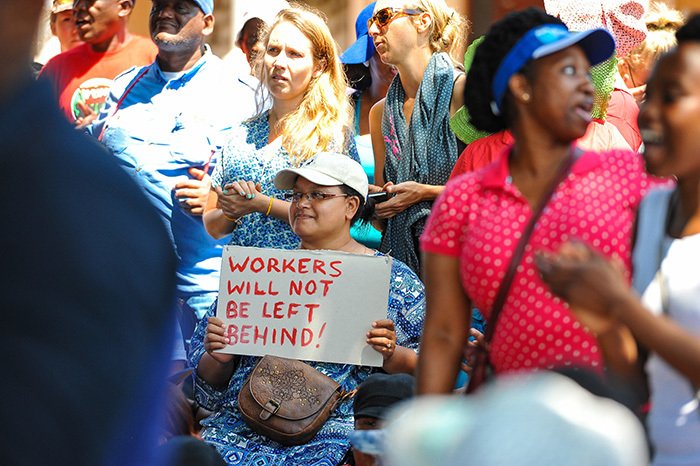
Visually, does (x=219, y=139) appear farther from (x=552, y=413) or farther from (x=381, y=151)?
(x=552, y=413)

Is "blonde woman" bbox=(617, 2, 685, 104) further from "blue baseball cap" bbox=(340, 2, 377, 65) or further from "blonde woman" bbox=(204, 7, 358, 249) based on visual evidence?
"blonde woman" bbox=(204, 7, 358, 249)

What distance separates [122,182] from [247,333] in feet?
A: 8.58

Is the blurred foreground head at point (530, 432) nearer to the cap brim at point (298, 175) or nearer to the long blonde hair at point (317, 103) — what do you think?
the cap brim at point (298, 175)

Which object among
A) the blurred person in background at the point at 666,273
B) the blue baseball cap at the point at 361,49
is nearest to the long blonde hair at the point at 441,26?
the blue baseball cap at the point at 361,49

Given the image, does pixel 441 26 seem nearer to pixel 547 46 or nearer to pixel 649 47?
pixel 649 47

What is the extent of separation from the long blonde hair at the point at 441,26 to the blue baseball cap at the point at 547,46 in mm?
2024

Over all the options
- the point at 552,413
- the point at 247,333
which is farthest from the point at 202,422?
the point at 552,413

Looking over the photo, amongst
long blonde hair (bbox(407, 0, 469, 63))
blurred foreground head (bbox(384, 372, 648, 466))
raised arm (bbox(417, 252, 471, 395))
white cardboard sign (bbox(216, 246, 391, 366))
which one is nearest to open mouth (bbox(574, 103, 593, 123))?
raised arm (bbox(417, 252, 471, 395))

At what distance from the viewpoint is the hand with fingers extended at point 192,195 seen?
14.7 ft

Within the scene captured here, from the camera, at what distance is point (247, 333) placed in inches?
142

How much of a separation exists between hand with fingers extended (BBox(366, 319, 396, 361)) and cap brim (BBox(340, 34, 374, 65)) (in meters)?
2.08

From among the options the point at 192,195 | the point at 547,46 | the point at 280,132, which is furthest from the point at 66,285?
the point at 192,195

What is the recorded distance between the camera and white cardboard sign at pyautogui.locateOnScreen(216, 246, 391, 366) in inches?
138

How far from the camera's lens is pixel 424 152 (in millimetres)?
4203
